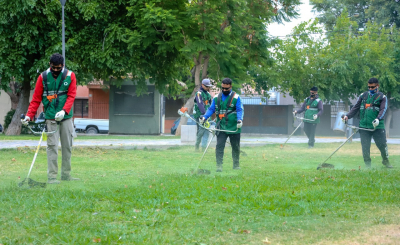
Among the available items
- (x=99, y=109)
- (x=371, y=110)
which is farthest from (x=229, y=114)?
(x=99, y=109)

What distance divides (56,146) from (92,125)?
Answer: 25.6 meters

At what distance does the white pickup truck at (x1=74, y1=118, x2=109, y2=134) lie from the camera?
32.4 m

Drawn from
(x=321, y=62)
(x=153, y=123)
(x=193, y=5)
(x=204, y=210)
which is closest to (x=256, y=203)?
(x=204, y=210)

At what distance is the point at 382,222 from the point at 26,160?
29.1ft

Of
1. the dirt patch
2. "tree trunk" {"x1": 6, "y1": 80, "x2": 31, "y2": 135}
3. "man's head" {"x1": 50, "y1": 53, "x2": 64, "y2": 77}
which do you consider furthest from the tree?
the dirt patch

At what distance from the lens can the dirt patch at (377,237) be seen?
13.6 feet

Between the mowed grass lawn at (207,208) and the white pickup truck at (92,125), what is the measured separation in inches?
940

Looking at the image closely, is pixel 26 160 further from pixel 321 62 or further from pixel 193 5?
pixel 321 62

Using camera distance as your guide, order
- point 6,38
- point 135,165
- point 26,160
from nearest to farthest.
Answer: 1. point 135,165
2. point 26,160
3. point 6,38

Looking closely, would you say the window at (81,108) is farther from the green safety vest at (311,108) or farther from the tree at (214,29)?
the green safety vest at (311,108)

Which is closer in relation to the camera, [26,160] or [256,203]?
[256,203]

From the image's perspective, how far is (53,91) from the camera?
A: 7512 millimetres

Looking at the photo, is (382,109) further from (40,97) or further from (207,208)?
(40,97)

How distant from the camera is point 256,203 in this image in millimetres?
5680
